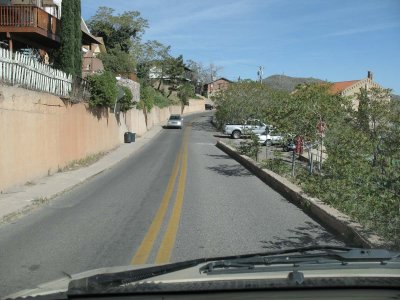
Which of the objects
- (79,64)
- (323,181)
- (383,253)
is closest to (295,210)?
(323,181)

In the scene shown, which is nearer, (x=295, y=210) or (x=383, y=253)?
(x=383, y=253)

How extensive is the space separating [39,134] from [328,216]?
10333 millimetres

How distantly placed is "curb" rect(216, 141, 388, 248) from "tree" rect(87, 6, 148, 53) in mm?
59970

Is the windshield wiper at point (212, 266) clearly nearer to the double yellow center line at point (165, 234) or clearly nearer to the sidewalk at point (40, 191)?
the double yellow center line at point (165, 234)

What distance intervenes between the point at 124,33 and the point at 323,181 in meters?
64.6

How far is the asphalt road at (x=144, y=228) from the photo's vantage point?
6.47 metres

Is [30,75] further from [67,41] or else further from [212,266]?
[212,266]

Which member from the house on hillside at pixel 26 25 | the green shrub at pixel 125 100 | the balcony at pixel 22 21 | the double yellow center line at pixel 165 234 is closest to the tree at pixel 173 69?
the green shrub at pixel 125 100

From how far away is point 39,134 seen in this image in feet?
52.2

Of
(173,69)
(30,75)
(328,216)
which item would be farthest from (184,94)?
(328,216)

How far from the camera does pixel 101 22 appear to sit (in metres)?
71.2

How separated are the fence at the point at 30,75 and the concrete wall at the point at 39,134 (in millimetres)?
404

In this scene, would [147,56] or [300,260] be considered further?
[147,56]

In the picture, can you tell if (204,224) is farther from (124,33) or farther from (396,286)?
(124,33)
